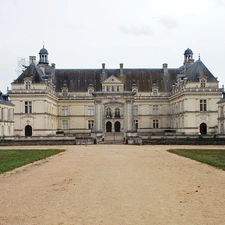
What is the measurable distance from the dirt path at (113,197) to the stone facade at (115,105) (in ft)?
121

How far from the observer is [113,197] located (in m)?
8.88

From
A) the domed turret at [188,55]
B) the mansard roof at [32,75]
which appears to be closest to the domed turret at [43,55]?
the mansard roof at [32,75]

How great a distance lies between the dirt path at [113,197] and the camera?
22.7 ft

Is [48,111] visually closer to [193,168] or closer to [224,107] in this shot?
[224,107]

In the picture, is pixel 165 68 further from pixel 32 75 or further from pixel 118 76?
pixel 32 75

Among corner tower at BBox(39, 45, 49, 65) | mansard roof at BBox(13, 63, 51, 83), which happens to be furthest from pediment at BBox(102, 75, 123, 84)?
corner tower at BBox(39, 45, 49, 65)

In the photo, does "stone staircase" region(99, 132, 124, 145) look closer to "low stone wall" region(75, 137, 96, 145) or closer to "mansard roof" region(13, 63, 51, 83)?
"low stone wall" region(75, 137, 96, 145)

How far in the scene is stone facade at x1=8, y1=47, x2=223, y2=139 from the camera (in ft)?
166

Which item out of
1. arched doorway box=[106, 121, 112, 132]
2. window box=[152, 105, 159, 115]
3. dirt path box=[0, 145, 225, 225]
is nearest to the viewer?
dirt path box=[0, 145, 225, 225]

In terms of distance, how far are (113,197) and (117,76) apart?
53314 mm

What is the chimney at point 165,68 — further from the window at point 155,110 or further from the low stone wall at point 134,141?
the low stone wall at point 134,141

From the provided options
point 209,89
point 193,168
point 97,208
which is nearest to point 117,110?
point 209,89

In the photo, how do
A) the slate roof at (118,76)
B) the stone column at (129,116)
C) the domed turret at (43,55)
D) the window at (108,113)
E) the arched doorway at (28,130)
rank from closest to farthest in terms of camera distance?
the stone column at (129,116), the arched doorway at (28,130), the window at (108,113), the slate roof at (118,76), the domed turret at (43,55)

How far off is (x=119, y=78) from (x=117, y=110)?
17.4ft
